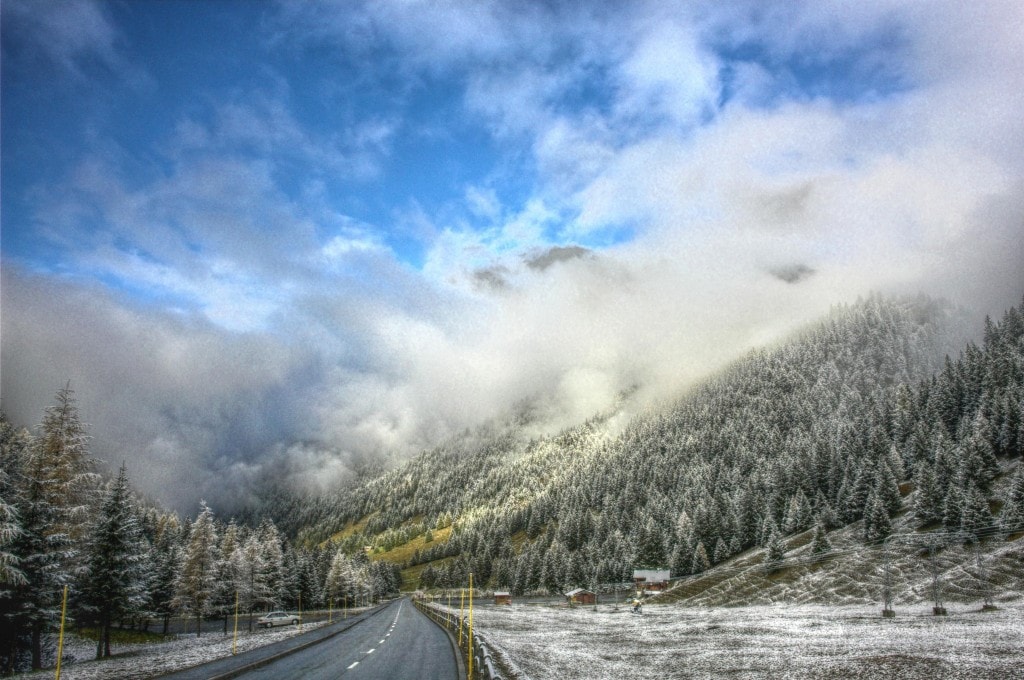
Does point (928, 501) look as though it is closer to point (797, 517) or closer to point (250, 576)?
point (797, 517)

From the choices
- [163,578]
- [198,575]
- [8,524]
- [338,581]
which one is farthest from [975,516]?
[163,578]

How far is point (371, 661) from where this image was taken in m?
31.9

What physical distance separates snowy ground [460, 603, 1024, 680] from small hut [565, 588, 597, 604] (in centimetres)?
7388

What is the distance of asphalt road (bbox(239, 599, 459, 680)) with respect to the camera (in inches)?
1033

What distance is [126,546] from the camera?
4603cm

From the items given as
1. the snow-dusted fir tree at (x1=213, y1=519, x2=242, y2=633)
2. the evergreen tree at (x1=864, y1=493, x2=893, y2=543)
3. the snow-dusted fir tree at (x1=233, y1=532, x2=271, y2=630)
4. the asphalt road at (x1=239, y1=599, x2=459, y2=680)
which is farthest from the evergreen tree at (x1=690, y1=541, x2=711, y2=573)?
the asphalt road at (x1=239, y1=599, x2=459, y2=680)

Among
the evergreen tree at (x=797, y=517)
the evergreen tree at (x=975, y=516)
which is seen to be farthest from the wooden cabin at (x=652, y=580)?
the evergreen tree at (x=975, y=516)

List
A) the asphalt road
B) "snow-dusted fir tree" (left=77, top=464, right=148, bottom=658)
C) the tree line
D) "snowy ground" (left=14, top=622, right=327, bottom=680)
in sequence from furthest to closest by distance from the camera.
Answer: "snow-dusted fir tree" (left=77, top=464, right=148, bottom=658)
the tree line
"snowy ground" (left=14, top=622, right=327, bottom=680)
the asphalt road

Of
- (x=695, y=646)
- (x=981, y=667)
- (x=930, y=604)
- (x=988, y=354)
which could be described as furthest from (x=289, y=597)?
(x=988, y=354)

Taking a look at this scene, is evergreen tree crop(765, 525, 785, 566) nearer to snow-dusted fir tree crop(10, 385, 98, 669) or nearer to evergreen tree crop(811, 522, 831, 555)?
evergreen tree crop(811, 522, 831, 555)

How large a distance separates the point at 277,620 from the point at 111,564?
47726mm

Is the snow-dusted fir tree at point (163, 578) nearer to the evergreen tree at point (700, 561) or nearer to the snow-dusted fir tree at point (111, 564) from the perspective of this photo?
the snow-dusted fir tree at point (111, 564)

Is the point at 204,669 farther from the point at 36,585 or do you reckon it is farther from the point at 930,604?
the point at 930,604

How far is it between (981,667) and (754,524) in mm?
123806
